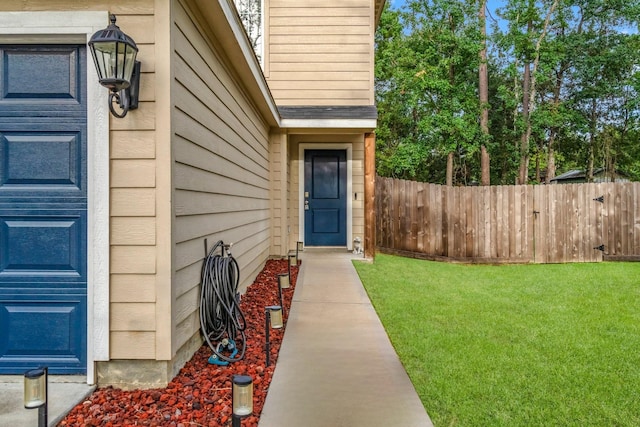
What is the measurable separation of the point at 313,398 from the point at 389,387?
1.51 feet

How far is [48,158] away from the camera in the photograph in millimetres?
2371

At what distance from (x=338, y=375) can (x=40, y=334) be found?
68.7 inches

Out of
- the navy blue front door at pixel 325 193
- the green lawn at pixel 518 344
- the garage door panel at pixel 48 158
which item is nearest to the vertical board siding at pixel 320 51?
the navy blue front door at pixel 325 193

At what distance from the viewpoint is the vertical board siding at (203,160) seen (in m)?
2.51

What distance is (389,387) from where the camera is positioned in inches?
95.2

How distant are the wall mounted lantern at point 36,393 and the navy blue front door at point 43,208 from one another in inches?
22.9

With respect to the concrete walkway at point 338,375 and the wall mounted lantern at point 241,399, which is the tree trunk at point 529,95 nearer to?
the concrete walkway at point 338,375

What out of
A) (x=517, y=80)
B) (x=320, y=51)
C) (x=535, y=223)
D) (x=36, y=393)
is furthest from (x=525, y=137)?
(x=36, y=393)

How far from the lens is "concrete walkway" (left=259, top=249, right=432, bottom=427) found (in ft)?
6.85

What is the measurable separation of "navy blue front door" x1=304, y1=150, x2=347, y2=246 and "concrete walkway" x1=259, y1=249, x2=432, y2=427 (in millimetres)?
3466

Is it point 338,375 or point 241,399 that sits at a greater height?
point 241,399

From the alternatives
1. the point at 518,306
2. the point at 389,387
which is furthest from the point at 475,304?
the point at 389,387

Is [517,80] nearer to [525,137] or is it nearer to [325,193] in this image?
[525,137]

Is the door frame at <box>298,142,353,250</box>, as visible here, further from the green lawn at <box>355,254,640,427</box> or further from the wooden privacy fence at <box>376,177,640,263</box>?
the green lawn at <box>355,254,640,427</box>
